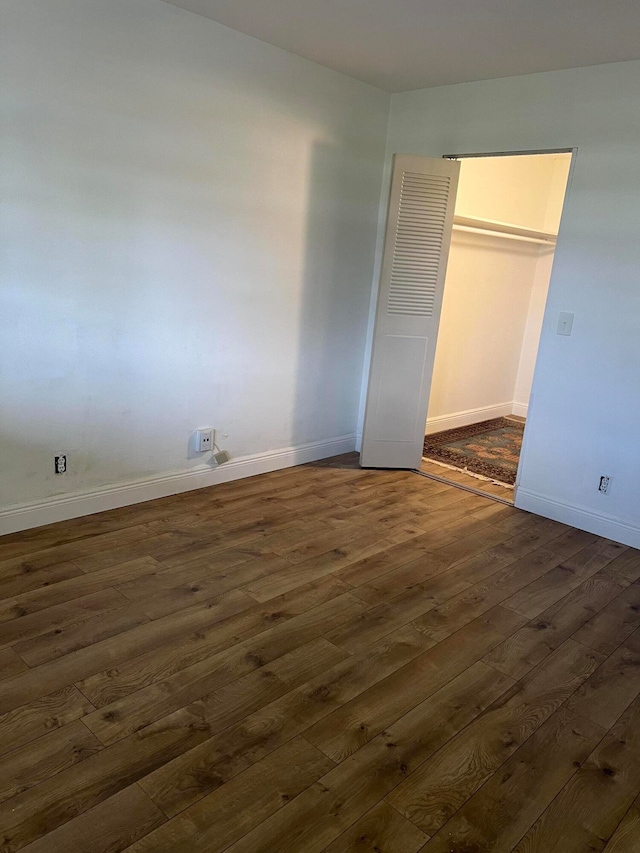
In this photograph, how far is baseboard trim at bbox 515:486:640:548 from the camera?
3416 millimetres

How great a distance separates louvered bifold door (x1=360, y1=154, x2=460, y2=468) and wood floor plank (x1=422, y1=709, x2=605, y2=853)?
2405 mm

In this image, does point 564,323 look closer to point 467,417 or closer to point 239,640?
point 467,417

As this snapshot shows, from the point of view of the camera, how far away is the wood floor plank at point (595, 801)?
163 cm

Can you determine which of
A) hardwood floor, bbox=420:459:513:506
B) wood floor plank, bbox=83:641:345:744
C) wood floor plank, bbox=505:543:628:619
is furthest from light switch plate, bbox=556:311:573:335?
wood floor plank, bbox=83:641:345:744

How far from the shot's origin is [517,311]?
5828mm

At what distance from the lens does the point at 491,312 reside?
18.1 feet

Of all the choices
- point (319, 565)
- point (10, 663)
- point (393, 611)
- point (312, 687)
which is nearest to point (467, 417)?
point (319, 565)

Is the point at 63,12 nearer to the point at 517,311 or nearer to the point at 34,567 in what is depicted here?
the point at 34,567

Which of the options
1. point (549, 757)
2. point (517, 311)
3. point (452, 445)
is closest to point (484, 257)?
point (517, 311)

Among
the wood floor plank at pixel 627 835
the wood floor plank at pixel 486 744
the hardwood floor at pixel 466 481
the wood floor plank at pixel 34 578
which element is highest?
the hardwood floor at pixel 466 481

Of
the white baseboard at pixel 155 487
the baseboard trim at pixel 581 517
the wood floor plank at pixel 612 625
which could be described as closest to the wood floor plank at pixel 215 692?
the wood floor plank at pixel 612 625

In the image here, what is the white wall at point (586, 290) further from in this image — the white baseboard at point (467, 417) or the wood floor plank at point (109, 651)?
the wood floor plank at point (109, 651)

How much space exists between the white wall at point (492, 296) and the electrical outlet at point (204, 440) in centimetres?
224

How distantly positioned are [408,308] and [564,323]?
100 centimetres
